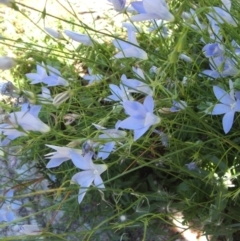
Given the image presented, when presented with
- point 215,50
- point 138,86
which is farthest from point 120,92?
point 215,50

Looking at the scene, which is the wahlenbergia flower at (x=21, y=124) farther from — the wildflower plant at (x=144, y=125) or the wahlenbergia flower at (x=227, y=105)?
the wahlenbergia flower at (x=227, y=105)

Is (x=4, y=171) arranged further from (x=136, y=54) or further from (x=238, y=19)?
(x=238, y=19)

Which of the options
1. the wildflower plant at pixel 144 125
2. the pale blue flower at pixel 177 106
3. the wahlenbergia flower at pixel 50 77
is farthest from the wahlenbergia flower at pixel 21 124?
the pale blue flower at pixel 177 106

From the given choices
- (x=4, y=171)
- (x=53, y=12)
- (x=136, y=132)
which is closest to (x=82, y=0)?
(x=53, y=12)

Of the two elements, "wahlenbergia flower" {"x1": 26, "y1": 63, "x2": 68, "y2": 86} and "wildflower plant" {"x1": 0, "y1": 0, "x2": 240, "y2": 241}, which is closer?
"wildflower plant" {"x1": 0, "y1": 0, "x2": 240, "y2": 241}

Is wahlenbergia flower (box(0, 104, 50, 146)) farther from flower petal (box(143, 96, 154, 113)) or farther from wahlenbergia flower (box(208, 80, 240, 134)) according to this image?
wahlenbergia flower (box(208, 80, 240, 134))

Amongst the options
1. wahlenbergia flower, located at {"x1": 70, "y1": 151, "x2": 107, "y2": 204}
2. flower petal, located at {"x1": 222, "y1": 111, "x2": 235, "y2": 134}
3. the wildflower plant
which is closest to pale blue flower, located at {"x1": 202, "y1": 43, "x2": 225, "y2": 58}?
the wildflower plant

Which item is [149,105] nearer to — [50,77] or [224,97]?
[224,97]
